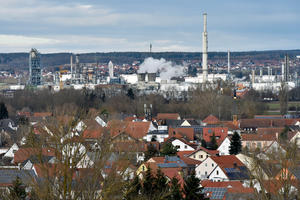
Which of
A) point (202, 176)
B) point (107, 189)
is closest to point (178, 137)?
point (202, 176)

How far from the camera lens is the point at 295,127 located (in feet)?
127

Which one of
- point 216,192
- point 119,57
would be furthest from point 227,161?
point 119,57

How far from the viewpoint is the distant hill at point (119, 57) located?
174500 millimetres

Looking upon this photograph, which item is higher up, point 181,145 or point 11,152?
point 11,152

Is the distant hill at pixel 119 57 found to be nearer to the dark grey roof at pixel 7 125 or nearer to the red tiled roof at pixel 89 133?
the dark grey roof at pixel 7 125

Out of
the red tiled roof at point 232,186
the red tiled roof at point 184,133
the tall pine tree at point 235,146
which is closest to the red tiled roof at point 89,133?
the red tiled roof at point 232,186

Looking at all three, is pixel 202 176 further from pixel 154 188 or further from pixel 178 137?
pixel 178 137

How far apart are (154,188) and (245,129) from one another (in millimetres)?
26158

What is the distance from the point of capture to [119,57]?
186 m

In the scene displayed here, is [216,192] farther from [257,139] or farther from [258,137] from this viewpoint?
[258,137]

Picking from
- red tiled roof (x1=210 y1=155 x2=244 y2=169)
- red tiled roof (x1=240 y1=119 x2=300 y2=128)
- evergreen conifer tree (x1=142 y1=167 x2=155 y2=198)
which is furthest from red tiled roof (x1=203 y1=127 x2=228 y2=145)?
evergreen conifer tree (x1=142 y1=167 x2=155 y2=198)

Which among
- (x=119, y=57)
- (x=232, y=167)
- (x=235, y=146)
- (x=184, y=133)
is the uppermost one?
(x=119, y=57)

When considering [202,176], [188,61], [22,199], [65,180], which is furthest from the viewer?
[188,61]

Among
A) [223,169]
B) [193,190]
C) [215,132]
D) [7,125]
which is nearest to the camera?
[193,190]
